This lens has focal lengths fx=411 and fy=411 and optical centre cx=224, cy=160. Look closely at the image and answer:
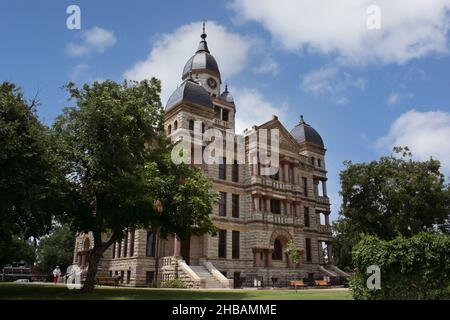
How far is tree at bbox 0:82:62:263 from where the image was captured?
18.5m

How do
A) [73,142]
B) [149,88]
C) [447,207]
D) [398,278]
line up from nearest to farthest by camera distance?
[398,278] < [73,142] < [149,88] < [447,207]

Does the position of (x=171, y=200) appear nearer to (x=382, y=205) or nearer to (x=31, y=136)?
(x=31, y=136)

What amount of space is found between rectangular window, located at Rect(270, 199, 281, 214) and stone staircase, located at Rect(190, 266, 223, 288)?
479 inches

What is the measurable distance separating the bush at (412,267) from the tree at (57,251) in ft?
184

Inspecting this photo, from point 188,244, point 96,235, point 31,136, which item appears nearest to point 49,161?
point 31,136

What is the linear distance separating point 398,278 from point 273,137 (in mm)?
32884

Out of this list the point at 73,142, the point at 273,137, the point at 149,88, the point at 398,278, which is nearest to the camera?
the point at 398,278

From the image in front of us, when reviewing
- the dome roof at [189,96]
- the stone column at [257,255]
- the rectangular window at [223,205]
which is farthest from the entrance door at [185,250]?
the dome roof at [189,96]

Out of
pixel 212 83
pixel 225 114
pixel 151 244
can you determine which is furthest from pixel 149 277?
pixel 212 83

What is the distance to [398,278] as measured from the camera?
49.9ft

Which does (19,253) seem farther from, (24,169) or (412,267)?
(412,267)

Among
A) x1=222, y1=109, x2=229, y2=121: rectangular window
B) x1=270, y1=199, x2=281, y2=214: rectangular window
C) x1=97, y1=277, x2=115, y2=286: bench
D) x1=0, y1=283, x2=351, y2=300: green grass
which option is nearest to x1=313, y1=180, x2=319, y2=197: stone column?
x1=270, y1=199, x2=281, y2=214: rectangular window

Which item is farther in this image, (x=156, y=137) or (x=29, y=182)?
(x=156, y=137)

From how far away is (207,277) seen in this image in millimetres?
35625
